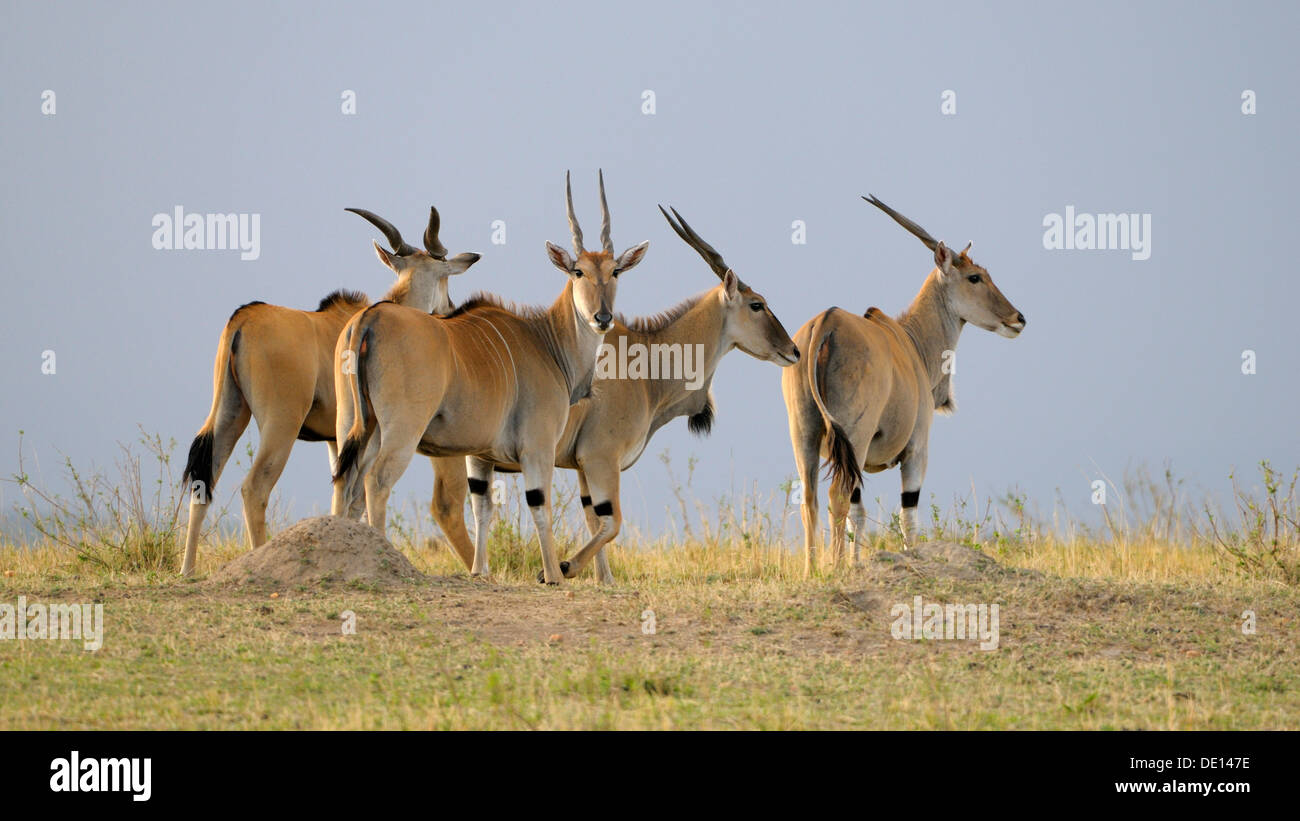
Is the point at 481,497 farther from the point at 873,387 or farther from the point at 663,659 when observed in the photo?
the point at 663,659

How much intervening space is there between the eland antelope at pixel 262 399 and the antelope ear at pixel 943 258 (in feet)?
16.0

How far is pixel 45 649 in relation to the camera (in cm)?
687

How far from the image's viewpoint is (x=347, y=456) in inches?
343

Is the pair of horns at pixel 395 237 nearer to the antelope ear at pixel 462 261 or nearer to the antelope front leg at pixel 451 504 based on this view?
the antelope ear at pixel 462 261

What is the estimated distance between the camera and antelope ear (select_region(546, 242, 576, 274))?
9898 mm

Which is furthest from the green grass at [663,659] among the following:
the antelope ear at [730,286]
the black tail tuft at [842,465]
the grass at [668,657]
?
the antelope ear at [730,286]

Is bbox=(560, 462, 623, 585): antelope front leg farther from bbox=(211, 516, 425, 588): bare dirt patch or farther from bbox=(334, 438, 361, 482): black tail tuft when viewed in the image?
bbox=(334, 438, 361, 482): black tail tuft

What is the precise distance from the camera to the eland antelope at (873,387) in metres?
10.1

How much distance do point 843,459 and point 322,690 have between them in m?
4.81

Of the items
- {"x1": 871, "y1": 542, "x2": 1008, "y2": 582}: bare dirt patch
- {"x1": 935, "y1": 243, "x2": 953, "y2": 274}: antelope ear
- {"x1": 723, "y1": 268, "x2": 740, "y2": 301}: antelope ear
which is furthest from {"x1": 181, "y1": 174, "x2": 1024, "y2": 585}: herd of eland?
{"x1": 871, "y1": 542, "x2": 1008, "y2": 582}: bare dirt patch

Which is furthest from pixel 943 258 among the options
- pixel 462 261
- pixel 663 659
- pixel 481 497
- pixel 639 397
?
pixel 663 659

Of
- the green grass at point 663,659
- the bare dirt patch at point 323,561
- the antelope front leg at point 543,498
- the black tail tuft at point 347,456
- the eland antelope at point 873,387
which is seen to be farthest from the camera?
the eland antelope at point 873,387
